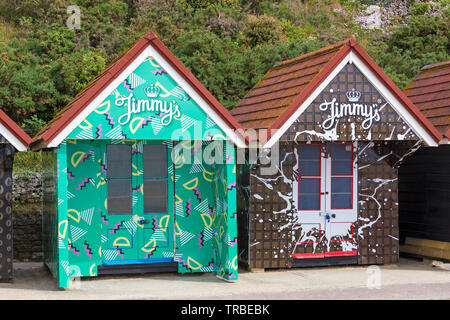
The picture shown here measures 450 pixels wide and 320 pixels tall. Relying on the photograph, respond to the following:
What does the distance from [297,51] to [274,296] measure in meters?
11.9

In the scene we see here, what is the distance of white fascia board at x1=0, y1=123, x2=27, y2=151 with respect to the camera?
1034cm

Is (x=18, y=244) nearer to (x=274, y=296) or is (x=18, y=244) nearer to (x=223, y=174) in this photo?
(x=223, y=174)

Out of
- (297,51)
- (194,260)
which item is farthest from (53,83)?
(194,260)

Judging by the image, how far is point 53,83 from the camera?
18.7 metres

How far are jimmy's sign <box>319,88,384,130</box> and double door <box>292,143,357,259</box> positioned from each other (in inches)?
23.5

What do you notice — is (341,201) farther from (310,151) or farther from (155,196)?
(155,196)

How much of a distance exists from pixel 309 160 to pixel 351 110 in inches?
50.0

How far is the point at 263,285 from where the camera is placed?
11.0 m

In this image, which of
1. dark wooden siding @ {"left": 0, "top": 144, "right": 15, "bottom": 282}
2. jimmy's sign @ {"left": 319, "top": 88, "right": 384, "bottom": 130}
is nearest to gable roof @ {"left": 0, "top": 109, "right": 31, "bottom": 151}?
dark wooden siding @ {"left": 0, "top": 144, "right": 15, "bottom": 282}

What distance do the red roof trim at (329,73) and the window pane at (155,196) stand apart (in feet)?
7.44

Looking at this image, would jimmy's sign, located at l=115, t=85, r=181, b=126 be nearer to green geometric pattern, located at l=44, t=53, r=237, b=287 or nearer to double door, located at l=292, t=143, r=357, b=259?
green geometric pattern, located at l=44, t=53, r=237, b=287

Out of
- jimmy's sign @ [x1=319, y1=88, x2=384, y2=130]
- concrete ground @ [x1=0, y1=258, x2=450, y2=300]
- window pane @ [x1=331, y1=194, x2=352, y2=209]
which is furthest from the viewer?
window pane @ [x1=331, y1=194, x2=352, y2=209]

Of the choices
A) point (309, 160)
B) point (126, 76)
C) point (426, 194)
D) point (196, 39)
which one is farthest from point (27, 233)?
point (196, 39)

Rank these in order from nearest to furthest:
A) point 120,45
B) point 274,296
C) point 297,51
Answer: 1. point 274,296
2. point 297,51
3. point 120,45
